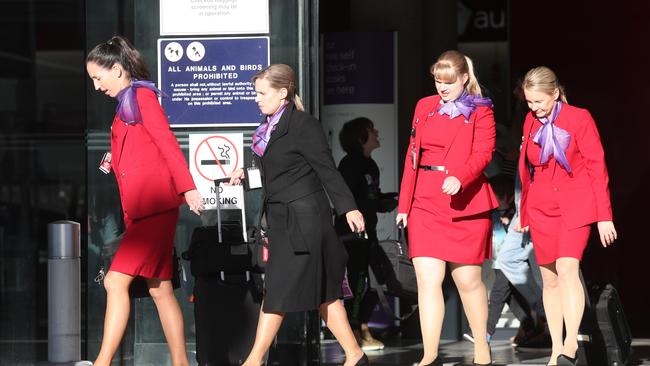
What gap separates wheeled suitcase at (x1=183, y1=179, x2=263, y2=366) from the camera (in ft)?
25.7

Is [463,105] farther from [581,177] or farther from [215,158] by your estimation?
[215,158]

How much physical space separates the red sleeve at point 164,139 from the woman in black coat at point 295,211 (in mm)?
545

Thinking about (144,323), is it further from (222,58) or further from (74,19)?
(74,19)

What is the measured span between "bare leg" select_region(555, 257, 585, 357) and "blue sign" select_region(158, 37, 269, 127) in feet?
7.09

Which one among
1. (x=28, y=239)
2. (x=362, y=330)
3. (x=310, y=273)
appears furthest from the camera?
(x=28, y=239)

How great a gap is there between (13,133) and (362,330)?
499 inches

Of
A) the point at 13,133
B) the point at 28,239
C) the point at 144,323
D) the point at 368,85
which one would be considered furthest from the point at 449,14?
the point at 13,133

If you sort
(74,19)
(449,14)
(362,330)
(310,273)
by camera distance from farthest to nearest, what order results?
1. (74,19)
2. (449,14)
3. (362,330)
4. (310,273)

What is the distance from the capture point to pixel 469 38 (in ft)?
49.6

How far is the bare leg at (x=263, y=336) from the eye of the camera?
291 inches

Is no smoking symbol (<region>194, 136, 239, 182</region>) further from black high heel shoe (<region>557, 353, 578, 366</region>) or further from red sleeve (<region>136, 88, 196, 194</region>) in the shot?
black high heel shoe (<region>557, 353, 578, 366</region>)

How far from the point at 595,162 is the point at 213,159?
7.95 ft

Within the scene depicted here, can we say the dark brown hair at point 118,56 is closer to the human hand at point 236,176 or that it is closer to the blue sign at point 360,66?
the human hand at point 236,176

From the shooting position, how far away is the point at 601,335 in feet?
26.7
